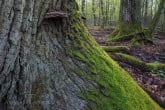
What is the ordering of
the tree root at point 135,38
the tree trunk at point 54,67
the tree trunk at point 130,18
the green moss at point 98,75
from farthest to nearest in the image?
the tree trunk at point 130,18, the tree root at point 135,38, the green moss at point 98,75, the tree trunk at point 54,67

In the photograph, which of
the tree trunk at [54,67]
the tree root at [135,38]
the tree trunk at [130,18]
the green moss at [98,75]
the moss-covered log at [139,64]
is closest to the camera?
the tree trunk at [54,67]

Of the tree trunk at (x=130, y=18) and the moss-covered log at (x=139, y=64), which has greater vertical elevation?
the tree trunk at (x=130, y=18)

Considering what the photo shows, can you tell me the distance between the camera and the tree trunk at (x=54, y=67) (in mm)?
2631

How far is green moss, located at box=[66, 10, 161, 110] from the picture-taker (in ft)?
10.7

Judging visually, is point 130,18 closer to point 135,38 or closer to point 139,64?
point 135,38

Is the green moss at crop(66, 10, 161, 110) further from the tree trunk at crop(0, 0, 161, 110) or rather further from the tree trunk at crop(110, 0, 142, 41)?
the tree trunk at crop(110, 0, 142, 41)

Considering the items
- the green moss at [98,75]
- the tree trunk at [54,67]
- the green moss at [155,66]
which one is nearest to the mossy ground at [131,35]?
the green moss at [155,66]

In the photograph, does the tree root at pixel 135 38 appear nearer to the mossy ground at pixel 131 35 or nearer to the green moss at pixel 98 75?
the mossy ground at pixel 131 35

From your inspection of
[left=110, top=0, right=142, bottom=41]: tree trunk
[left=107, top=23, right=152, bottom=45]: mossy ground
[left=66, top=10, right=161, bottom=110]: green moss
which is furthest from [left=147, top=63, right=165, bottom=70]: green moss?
[left=110, top=0, right=142, bottom=41]: tree trunk

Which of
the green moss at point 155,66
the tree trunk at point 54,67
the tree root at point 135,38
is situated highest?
the tree trunk at point 54,67

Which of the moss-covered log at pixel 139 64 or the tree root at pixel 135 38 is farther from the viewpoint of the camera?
the tree root at pixel 135 38

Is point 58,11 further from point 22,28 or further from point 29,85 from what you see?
point 29,85

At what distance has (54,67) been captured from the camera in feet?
10.4

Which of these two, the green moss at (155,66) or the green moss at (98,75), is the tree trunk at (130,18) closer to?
the green moss at (155,66)
